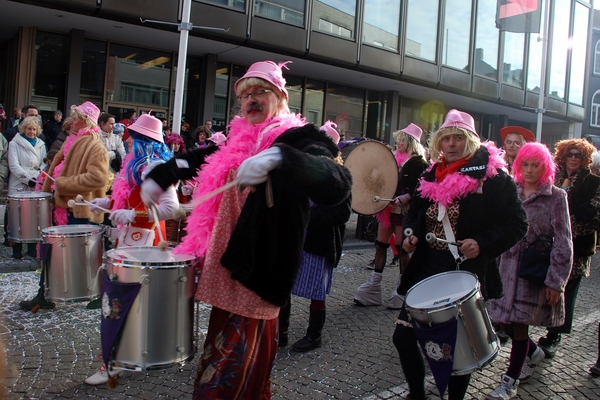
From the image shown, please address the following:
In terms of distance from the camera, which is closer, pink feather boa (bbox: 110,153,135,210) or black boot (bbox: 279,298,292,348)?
pink feather boa (bbox: 110,153,135,210)

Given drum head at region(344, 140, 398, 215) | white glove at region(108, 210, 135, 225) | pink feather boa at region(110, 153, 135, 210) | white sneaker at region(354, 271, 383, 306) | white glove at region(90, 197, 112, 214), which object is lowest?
white sneaker at region(354, 271, 383, 306)

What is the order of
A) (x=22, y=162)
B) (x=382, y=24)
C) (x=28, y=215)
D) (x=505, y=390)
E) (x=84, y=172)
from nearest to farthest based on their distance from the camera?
(x=505, y=390) → (x=84, y=172) → (x=28, y=215) → (x=22, y=162) → (x=382, y=24)

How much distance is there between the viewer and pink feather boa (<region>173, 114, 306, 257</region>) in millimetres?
2369

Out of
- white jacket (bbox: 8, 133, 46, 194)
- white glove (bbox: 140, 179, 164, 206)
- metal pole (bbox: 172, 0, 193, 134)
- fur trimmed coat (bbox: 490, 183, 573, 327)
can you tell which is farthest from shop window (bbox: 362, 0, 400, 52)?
white glove (bbox: 140, 179, 164, 206)

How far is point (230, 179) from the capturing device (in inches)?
93.1

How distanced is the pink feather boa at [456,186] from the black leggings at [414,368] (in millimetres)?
809

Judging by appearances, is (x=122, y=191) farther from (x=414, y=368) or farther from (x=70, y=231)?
(x=414, y=368)

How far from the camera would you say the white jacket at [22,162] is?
6992mm

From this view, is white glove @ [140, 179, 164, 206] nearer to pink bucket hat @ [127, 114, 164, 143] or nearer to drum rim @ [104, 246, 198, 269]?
drum rim @ [104, 246, 198, 269]

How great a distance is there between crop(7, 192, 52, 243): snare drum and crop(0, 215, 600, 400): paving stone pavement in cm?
50

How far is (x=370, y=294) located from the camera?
560cm

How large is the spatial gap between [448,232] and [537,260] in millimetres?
969

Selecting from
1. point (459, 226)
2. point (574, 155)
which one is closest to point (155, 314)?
point (459, 226)

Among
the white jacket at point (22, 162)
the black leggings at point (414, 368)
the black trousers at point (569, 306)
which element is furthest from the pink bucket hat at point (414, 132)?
the white jacket at point (22, 162)
